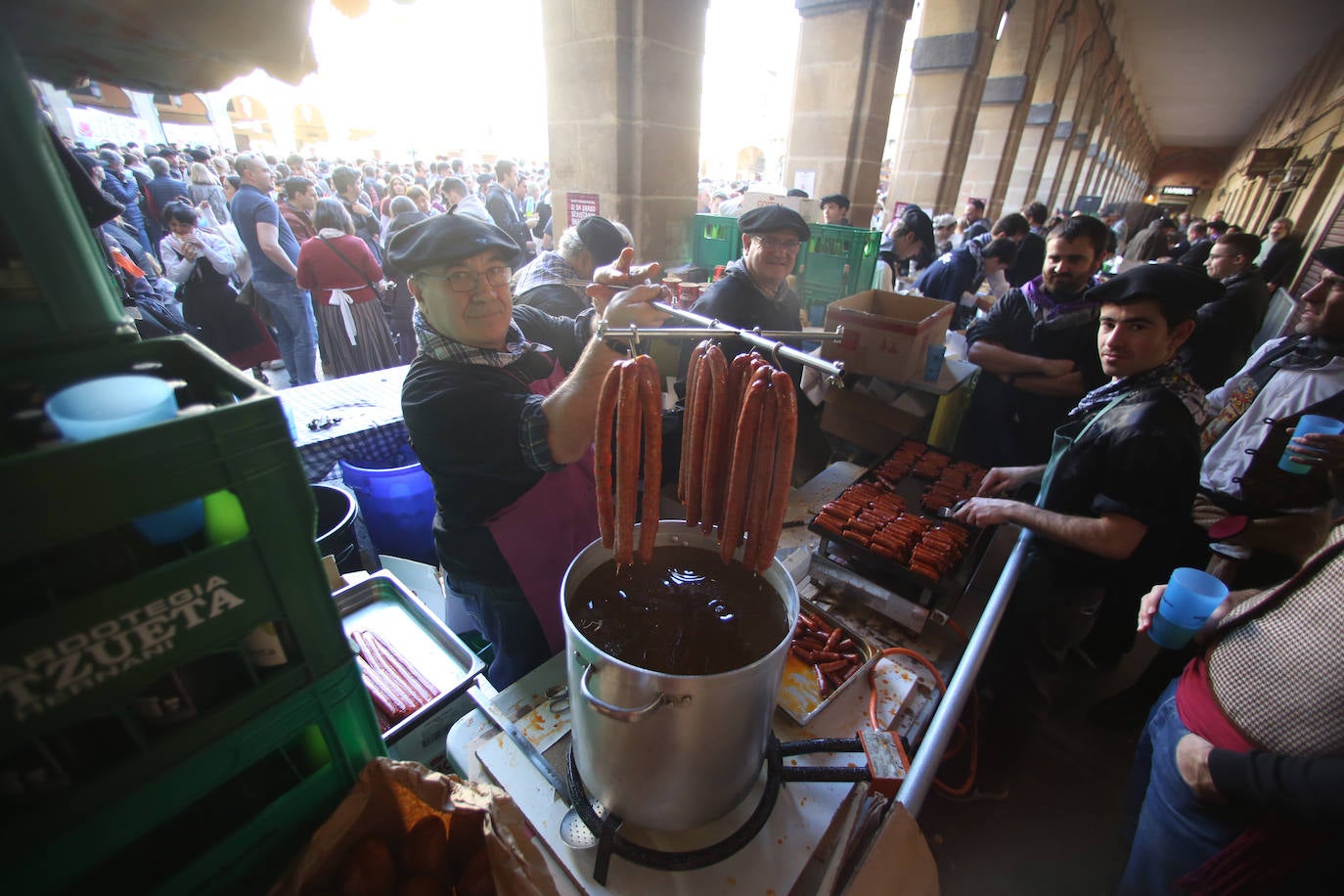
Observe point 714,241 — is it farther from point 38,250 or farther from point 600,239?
point 38,250

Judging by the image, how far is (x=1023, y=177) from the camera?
50.9ft

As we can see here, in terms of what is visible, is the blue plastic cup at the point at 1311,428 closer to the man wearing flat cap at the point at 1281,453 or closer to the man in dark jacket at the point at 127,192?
the man wearing flat cap at the point at 1281,453

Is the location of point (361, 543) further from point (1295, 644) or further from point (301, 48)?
point (1295, 644)

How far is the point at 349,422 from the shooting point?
3.76 metres

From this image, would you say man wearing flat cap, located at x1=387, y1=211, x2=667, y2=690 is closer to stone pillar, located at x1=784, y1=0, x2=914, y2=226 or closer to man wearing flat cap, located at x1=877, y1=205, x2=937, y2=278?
man wearing flat cap, located at x1=877, y1=205, x2=937, y2=278

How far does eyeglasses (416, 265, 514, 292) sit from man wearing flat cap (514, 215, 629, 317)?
147 centimetres

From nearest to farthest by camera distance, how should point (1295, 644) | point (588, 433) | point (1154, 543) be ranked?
point (1295, 644), point (588, 433), point (1154, 543)

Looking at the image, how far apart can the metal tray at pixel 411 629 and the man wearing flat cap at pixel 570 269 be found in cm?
197


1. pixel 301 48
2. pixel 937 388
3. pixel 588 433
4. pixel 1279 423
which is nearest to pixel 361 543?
pixel 588 433

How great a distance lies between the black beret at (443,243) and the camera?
73.7 inches

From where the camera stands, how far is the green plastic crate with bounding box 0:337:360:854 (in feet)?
Answer: 2.09

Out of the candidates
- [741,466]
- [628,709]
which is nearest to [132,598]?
[628,709]

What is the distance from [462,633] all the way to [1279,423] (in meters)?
4.88

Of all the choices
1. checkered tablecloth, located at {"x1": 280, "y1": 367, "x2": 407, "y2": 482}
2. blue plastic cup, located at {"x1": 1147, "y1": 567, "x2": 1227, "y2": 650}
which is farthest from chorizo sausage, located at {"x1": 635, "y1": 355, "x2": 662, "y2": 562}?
checkered tablecloth, located at {"x1": 280, "y1": 367, "x2": 407, "y2": 482}
